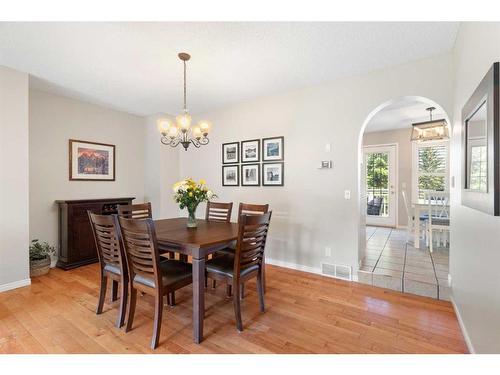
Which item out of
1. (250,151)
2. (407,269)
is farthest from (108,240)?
(407,269)

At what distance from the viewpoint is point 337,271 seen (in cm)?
322

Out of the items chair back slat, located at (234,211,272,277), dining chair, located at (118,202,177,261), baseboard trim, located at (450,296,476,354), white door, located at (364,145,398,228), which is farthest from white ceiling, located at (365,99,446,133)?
dining chair, located at (118,202,177,261)

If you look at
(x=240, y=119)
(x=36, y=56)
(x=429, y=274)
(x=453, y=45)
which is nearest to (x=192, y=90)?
(x=240, y=119)

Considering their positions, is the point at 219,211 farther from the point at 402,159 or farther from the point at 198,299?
the point at 402,159

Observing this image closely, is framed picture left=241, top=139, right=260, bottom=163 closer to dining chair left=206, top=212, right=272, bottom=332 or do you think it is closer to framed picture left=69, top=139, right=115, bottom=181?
dining chair left=206, top=212, right=272, bottom=332

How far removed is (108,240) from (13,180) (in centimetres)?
175

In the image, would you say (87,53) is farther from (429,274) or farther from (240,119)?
(429,274)

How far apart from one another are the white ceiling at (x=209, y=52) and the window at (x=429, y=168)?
4018 mm

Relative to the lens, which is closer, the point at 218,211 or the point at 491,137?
the point at 491,137

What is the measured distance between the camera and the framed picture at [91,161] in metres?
3.94

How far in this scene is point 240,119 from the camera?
4102 millimetres

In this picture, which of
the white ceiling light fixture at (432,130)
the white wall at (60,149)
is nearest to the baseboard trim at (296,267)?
the white ceiling light fixture at (432,130)

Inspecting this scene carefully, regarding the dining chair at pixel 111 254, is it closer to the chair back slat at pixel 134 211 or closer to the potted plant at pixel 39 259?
the chair back slat at pixel 134 211
